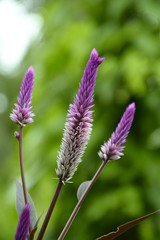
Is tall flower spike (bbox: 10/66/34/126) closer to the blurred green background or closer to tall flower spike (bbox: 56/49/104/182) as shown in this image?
tall flower spike (bbox: 56/49/104/182)

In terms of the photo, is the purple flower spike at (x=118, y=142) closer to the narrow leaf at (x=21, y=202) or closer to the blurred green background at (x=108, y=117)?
the narrow leaf at (x=21, y=202)

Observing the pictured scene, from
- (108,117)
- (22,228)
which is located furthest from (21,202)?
(108,117)

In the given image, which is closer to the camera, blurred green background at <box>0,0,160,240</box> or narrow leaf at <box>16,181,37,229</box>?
narrow leaf at <box>16,181,37,229</box>

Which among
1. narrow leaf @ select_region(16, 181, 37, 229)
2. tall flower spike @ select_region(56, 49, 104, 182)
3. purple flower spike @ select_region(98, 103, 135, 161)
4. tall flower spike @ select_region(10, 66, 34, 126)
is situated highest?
tall flower spike @ select_region(10, 66, 34, 126)

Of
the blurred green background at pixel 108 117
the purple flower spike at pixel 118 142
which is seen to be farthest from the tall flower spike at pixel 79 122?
the blurred green background at pixel 108 117

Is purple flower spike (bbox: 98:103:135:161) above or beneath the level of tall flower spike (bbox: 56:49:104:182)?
beneath

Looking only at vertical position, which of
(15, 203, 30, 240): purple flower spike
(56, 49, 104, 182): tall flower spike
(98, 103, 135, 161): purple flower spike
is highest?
(56, 49, 104, 182): tall flower spike

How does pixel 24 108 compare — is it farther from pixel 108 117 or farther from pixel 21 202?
pixel 108 117

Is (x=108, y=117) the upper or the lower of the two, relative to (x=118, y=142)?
upper

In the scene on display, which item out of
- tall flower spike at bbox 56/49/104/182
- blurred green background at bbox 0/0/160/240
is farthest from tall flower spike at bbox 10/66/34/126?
blurred green background at bbox 0/0/160/240
